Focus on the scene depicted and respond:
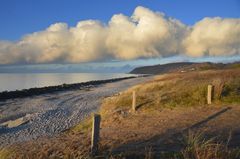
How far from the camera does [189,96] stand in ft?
85.9

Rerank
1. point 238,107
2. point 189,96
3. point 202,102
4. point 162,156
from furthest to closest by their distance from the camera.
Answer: point 189,96 < point 202,102 < point 238,107 < point 162,156

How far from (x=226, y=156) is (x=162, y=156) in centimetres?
195

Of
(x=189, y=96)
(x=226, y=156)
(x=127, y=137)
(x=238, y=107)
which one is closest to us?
(x=226, y=156)

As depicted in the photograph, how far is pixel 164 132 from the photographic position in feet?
55.2

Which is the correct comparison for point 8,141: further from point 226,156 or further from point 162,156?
point 226,156

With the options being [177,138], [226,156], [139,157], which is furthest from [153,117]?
[226,156]

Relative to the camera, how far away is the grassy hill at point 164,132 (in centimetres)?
1218

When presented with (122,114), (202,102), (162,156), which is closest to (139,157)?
(162,156)

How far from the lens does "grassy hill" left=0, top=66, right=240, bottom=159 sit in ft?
40.0

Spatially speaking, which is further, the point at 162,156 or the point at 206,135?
the point at 206,135

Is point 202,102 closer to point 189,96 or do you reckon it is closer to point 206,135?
point 189,96

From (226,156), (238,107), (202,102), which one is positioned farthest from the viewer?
(202,102)

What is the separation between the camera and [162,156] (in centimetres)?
1222

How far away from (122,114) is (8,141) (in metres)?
6.14
